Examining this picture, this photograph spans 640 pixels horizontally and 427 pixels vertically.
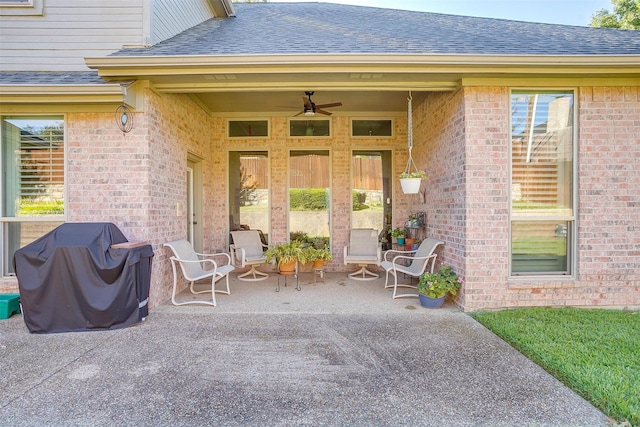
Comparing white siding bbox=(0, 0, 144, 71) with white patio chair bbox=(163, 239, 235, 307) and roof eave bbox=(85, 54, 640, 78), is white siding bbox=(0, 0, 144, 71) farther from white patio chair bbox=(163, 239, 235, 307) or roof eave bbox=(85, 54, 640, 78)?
white patio chair bbox=(163, 239, 235, 307)

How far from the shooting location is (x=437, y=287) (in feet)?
13.2

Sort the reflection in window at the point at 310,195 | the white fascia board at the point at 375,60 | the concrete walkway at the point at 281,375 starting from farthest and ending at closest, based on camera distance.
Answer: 1. the reflection in window at the point at 310,195
2. the white fascia board at the point at 375,60
3. the concrete walkway at the point at 281,375

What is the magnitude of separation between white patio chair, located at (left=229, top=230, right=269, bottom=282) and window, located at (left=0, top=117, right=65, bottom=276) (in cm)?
254

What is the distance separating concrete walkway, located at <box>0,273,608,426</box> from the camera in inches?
79.7

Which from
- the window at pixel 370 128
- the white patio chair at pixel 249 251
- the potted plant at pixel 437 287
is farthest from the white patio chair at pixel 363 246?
the window at pixel 370 128

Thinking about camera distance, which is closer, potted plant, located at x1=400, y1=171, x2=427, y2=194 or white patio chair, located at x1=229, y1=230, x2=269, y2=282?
potted plant, located at x1=400, y1=171, x2=427, y2=194

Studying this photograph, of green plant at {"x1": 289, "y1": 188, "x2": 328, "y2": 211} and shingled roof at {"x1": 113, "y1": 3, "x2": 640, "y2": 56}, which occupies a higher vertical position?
shingled roof at {"x1": 113, "y1": 3, "x2": 640, "y2": 56}

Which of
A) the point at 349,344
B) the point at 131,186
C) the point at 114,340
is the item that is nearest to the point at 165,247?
the point at 131,186

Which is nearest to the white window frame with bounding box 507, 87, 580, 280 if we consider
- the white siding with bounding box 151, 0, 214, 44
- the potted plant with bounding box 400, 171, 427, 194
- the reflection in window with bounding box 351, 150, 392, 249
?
the potted plant with bounding box 400, 171, 427, 194

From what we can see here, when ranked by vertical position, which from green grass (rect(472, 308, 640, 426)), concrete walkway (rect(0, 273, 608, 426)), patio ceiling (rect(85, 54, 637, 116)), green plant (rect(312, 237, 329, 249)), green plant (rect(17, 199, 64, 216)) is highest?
patio ceiling (rect(85, 54, 637, 116))

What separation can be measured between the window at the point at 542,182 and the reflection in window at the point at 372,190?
9.25ft

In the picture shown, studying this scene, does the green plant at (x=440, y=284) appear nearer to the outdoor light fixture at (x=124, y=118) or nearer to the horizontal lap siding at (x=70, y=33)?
the outdoor light fixture at (x=124, y=118)

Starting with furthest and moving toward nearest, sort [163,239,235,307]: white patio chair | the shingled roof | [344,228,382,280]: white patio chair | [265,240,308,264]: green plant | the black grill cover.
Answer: [344,228,382,280]: white patio chair, [265,240,308,264]: green plant, [163,239,235,307]: white patio chair, the shingled roof, the black grill cover

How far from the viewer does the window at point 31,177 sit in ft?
13.5
